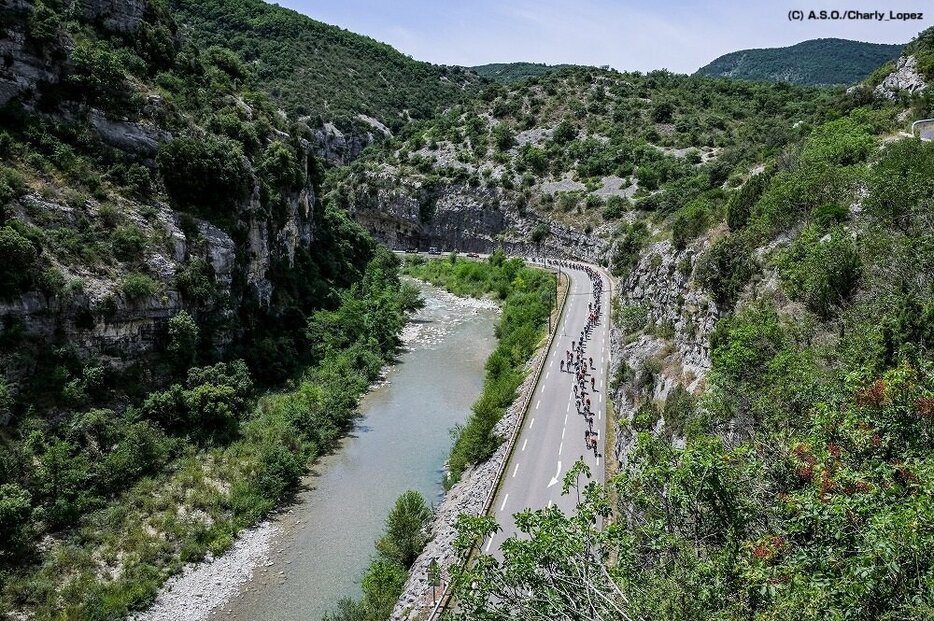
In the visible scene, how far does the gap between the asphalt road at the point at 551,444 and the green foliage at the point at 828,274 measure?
8.94 metres

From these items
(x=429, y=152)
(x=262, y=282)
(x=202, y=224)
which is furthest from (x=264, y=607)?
(x=429, y=152)

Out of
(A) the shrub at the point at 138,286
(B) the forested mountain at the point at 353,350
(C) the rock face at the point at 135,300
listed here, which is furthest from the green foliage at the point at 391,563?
(A) the shrub at the point at 138,286

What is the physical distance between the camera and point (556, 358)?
41.7 m

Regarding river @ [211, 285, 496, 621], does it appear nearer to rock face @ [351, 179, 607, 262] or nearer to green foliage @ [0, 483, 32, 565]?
green foliage @ [0, 483, 32, 565]

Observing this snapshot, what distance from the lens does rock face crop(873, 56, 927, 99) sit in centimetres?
3753

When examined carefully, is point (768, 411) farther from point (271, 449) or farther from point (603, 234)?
point (603, 234)

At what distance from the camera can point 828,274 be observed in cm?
1744

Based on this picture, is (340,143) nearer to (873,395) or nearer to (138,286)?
(138,286)

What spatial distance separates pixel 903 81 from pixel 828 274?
1260 inches

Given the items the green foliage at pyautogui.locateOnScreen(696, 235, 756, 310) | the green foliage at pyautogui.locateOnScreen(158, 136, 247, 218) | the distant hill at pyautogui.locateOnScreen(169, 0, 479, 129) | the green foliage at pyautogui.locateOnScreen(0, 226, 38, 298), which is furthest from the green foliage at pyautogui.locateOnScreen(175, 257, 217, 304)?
the distant hill at pyautogui.locateOnScreen(169, 0, 479, 129)

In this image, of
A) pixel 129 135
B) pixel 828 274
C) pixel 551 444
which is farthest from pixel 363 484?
pixel 129 135

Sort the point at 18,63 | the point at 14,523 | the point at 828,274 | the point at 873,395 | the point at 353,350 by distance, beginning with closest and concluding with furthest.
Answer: the point at 873,395 < the point at 828,274 < the point at 14,523 < the point at 18,63 < the point at 353,350

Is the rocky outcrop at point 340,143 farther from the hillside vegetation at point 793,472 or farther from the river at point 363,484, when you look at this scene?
the hillside vegetation at point 793,472

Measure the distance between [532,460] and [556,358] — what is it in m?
15.1
